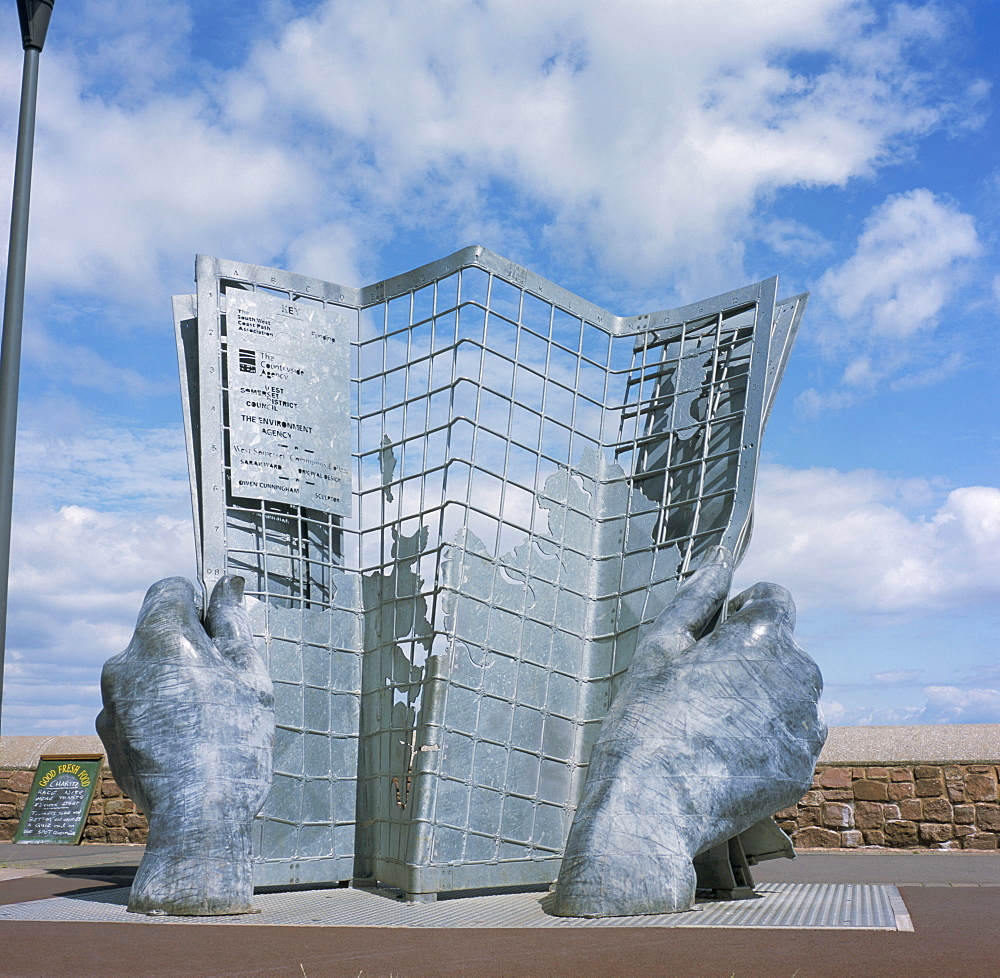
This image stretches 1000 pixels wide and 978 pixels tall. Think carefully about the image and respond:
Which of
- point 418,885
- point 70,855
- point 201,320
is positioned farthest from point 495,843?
point 70,855

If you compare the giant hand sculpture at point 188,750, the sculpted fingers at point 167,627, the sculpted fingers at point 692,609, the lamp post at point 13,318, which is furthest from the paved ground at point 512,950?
the lamp post at point 13,318

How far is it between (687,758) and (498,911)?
118 cm

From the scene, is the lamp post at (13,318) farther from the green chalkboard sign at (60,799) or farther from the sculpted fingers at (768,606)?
the green chalkboard sign at (60,799)

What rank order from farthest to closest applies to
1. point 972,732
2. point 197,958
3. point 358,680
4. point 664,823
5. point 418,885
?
point 972,732 → point 358,680 → point 418,885 → point 664,823 → point 197,958

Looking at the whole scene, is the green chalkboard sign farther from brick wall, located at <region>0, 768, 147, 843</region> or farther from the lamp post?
the lamp post

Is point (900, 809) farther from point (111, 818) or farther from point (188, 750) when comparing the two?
point (111, 818)

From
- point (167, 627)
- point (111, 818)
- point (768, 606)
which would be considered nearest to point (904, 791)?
point (768, 606)

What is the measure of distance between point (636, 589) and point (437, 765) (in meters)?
1.64

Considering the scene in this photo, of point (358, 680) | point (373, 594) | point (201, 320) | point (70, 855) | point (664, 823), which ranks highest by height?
point (201, 320)

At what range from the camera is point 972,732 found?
25.7ft

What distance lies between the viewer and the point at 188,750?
516 centimetres

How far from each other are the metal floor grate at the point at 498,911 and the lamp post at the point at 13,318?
1.16 m

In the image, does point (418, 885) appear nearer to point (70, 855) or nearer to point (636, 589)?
point (636, 589)

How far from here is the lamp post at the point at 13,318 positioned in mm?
5320
